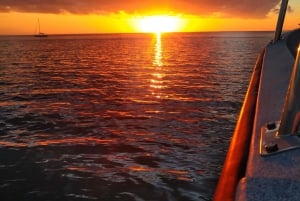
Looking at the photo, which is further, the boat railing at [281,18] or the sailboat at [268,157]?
the boat railing at [281,18]

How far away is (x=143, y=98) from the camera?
15.6 metres

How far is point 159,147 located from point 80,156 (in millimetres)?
2104

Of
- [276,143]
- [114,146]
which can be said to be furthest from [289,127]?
[114,146]

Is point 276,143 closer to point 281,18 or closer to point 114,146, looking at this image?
point 281,18

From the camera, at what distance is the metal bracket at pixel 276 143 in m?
1.47

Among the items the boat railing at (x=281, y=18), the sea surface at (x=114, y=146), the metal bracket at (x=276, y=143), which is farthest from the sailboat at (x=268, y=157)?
the sea surface at (x=114, y=146)

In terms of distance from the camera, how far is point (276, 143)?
1.52 m

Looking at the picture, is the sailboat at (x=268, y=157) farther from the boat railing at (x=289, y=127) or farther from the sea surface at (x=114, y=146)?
the sea surface at (x=114, y=146)

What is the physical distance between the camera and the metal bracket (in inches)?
57.7

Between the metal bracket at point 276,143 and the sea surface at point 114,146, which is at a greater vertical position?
the metal bracket at point 276,143

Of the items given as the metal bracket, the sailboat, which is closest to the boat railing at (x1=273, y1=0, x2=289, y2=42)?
the sailboat

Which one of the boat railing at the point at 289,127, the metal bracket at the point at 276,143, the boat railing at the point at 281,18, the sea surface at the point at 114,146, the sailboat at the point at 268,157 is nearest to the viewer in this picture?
the sailboat at the point at 268,157

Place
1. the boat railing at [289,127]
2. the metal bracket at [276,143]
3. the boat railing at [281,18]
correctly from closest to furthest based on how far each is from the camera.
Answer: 1. the boat railing at [289,127]
2. the metal bracket at [276,143]
3. the boat railing at [281,18]

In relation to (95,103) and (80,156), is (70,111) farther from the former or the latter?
(80,156)
